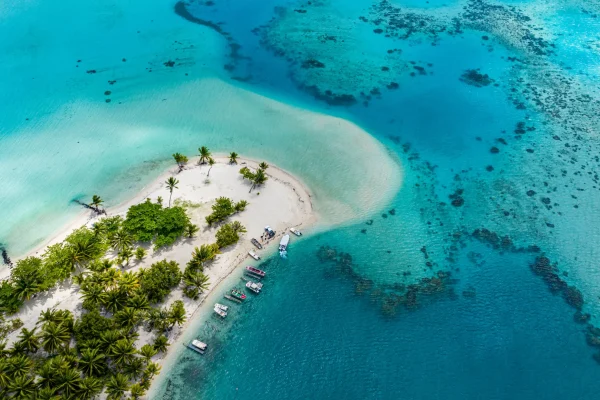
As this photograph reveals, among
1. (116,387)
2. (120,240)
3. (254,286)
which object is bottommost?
(254,286)

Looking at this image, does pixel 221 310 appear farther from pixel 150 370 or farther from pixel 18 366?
pixel 18 366

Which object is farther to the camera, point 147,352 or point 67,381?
point 147,352

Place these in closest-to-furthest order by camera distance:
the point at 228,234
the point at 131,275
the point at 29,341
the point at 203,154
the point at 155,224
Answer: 1. the point at 29,341
2. the point at 131,275
3. the point at 155,224
4. the point at 228,234
5. the point at 203,154

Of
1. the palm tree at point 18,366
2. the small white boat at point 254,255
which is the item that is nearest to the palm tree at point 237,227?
the small white boat at point 254,255

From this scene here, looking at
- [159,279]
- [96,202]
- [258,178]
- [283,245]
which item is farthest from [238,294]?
[96,202]

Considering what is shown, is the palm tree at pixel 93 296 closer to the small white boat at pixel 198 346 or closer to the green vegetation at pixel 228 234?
the small white boat at pixel 198 346

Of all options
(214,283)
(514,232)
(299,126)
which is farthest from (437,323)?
(299,126)
